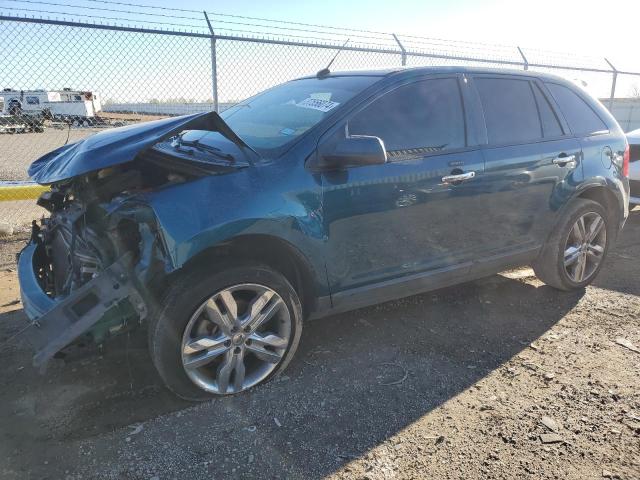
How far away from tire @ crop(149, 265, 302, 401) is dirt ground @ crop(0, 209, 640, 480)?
0.47 feet

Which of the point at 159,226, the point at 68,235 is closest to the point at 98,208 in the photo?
the point at 68,235

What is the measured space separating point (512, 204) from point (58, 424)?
10.8 ft

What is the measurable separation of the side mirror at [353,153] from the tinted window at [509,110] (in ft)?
4.01

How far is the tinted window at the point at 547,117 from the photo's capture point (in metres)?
4.03

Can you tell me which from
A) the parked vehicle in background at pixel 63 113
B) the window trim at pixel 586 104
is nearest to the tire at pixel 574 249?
the window trim at pixel 586 104

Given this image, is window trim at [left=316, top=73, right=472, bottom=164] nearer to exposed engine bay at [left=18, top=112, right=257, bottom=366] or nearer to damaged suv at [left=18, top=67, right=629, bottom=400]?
damaged suv at [left=18, top=67, right=629, bottom=400]

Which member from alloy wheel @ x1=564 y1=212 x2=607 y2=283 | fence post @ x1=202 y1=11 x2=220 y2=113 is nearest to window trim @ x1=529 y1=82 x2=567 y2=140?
alloy wheel @ x1=564 y1=212 x2=607 y2=283

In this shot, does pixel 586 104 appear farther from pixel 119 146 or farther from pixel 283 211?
pixel 119 146

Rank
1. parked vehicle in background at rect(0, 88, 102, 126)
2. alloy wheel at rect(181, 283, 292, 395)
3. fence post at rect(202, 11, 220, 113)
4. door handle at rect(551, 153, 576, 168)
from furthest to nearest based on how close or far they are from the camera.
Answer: parked vehicle in background at rect(0, 88, 102, 126), fence post at rect(202, 11, 220, 113), door handle at rect(551, 153, 576, 168), alloy wheel at rect(181, 283, 292, 395)

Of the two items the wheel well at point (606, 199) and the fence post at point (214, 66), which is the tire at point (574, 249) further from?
the fence post at point (214, 66)

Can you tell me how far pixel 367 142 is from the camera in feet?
9.39

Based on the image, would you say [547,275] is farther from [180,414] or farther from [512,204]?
[180,414]

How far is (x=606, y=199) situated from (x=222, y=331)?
144 inches

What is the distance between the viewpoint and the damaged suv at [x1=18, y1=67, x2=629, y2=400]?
2.61 m
